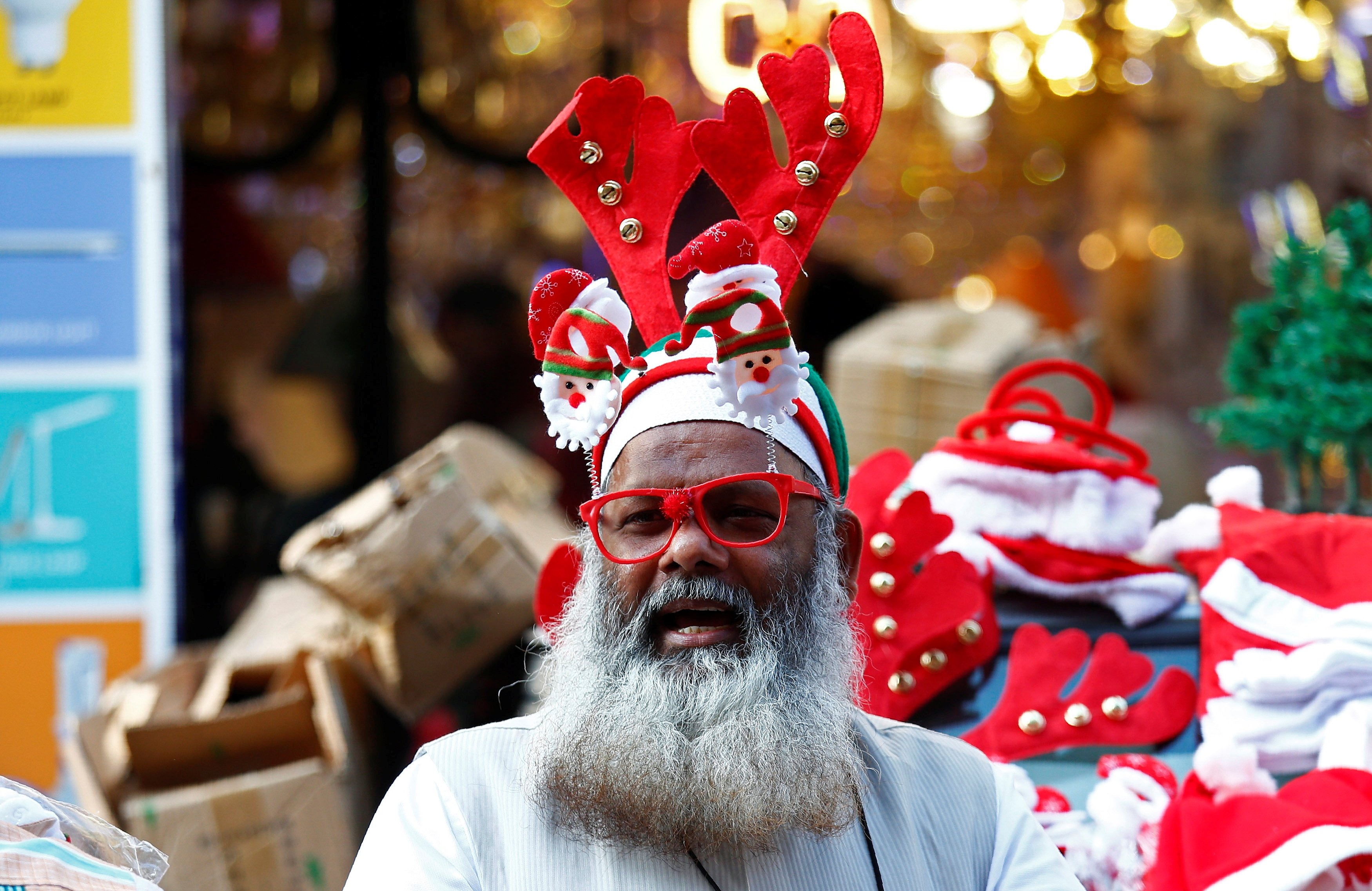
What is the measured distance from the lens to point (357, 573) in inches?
112

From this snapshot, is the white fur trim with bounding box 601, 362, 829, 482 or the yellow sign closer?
the white fur trim with bounding box 601, 362, 829, 482

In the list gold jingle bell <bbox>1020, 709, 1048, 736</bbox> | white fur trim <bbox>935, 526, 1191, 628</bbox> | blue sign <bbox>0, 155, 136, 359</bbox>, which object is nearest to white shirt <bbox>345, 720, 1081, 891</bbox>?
gold jingle bell <bbox>1020, 709, 1048, 736</bbox>

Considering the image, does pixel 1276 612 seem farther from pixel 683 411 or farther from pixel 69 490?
pixel 69 490

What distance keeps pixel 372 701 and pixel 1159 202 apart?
209 inches

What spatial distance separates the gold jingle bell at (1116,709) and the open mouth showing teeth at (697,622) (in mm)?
807

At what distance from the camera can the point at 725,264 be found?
5.12ft

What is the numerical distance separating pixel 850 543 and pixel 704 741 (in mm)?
473

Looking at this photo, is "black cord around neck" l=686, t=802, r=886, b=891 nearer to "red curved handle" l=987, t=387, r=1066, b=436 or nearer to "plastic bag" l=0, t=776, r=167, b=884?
"plastic bag" l=0, t=776, r=167, b=884

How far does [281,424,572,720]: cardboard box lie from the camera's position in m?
2.87

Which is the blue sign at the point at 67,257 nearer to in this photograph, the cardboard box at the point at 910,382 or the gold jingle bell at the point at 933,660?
the cardboard box at the point at 910,382

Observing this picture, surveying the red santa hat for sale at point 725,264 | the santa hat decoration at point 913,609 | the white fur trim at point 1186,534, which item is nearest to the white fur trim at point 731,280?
the red santa hat for sale at point 725,264

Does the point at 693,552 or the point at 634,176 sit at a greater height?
the point at 634,176

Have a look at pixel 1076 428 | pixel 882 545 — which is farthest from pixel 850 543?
pixel 1076 428

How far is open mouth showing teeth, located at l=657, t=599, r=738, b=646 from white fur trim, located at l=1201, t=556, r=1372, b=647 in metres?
0.91
